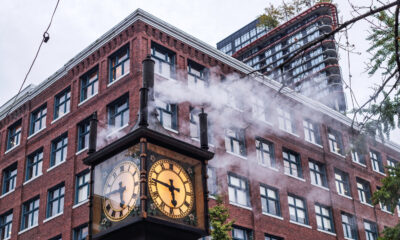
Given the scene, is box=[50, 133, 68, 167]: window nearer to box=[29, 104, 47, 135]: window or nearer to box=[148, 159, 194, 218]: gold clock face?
box=[29, 104, 47, 135]: window

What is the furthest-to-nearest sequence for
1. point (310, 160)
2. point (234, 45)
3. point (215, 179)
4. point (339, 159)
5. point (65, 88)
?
point (234, 45) → point (339, 159) → point (310, 160) → point (65, 88) → point (215, 179)

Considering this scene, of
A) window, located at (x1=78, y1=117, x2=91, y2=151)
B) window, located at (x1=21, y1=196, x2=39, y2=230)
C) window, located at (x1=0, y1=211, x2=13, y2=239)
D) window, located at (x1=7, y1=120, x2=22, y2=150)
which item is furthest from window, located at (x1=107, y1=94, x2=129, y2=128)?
window, located at (x1=0, y1=211, x2=13, y2=239)

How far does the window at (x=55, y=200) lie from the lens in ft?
90.5

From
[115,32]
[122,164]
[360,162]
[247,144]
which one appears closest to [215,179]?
[247,144]

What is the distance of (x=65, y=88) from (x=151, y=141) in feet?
81.7

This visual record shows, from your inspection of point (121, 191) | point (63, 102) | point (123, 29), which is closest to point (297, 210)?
point (123, 29)

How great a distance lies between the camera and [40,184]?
29125mm

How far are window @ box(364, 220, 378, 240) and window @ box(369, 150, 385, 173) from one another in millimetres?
4437

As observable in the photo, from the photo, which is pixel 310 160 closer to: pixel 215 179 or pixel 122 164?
pixel 215 179

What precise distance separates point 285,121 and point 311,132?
292 cm

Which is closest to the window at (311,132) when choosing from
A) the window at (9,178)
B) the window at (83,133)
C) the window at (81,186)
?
the window at (83,133)

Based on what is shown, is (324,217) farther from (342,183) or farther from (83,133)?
(83,133)

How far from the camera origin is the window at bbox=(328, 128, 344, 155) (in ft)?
117

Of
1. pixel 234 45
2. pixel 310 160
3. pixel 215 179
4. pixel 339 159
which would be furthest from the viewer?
pixel 234 45
